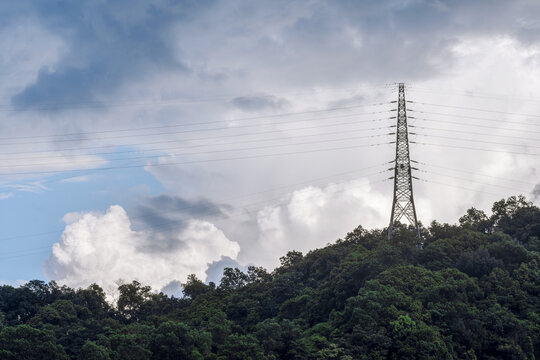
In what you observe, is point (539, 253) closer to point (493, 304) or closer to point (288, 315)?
point (493, 304)

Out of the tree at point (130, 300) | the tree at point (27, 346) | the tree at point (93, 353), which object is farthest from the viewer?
the tree at point (130, 300)

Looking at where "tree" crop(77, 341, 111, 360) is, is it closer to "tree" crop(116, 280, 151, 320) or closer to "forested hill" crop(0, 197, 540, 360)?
"forested hill" crop(0, 197, 540, 360)

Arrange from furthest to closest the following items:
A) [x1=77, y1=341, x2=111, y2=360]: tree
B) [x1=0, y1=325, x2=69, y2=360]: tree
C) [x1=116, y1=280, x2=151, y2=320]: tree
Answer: [x1=116, y1=280, x2=151, y2=320]: tree
[x1=0, y1=325, x2=69, y2=360]: tree
[x1=77, y1=341, x2=111, y2=360]: tree

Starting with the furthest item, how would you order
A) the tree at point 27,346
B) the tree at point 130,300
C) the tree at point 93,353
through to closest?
the tree at point 130,300
the tree at point 27,346
the tree at point 93,353

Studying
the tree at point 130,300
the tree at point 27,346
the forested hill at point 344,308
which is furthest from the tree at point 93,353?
the tree at point 130,300

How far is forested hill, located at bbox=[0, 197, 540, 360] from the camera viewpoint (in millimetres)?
46156

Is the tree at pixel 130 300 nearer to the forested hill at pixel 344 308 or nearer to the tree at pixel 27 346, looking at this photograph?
the forested hill at pixel 344 308

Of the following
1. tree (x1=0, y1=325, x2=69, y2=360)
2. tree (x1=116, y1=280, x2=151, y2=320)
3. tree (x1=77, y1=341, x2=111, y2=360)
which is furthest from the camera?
tree (x1=116, y1=280, x2=151, y2=320)

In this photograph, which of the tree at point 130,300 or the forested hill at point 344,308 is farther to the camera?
the tree at point 130,300

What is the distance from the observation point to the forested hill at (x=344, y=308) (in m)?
46.2

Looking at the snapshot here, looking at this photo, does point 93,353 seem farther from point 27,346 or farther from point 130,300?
point 130,300

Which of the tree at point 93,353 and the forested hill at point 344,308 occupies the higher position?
the forested hill at point 344,308

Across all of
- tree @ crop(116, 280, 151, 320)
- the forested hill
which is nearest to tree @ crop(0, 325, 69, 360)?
the forested hill

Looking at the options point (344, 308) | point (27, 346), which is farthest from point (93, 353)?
point (344, 308)
